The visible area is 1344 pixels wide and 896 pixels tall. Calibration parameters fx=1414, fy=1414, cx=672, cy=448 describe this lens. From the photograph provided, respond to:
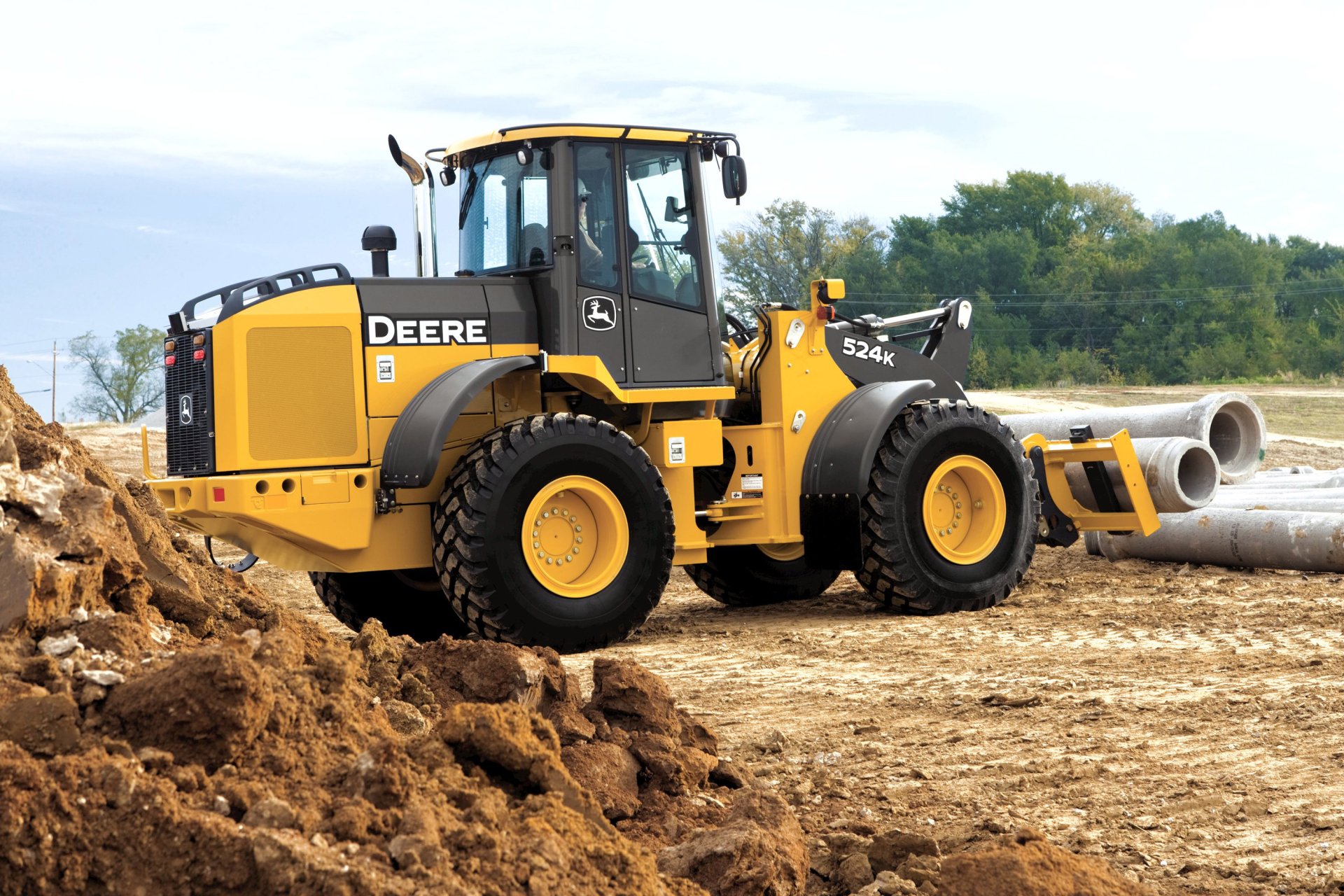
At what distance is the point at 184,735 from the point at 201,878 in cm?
50

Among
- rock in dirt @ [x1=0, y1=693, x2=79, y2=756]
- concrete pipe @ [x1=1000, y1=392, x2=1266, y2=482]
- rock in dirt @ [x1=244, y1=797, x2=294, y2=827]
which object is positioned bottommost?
rock in dirt @ [x1=244, y1=797, x2=294, y2=827]

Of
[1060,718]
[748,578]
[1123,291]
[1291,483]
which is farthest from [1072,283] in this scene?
[1060,718]

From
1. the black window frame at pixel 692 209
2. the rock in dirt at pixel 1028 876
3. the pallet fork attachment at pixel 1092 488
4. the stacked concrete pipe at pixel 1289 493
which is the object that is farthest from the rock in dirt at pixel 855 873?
the stacked concrete pipe at pixel 1289 493

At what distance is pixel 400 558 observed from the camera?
789 centimetres

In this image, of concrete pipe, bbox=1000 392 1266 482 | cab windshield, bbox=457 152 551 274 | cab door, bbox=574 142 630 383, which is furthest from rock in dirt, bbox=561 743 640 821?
concrete pipe, bbox=1000 392 1266 482

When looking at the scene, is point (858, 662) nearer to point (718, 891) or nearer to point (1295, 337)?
point (718, 891)

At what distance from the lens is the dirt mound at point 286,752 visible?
3250 millimetres

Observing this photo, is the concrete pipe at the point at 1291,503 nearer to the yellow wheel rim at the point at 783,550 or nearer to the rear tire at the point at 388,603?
the yellow wheel rim at the point at 783,550

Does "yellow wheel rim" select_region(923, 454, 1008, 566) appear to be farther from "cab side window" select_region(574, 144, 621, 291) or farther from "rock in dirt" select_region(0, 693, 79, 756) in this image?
"rock in dirt" select_region(0, 693, 79, 756)

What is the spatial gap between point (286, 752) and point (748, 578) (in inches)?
278

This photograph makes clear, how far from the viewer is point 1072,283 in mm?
56719

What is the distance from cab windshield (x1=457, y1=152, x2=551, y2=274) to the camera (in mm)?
8516

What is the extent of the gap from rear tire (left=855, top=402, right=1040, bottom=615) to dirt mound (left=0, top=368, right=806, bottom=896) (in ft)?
13.8

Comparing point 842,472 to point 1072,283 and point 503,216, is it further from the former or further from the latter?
point 1072,283
